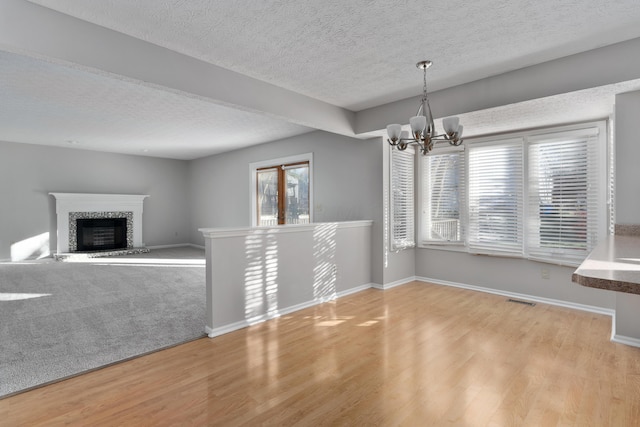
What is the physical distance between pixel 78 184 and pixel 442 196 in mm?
8230

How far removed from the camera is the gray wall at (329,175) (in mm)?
4984

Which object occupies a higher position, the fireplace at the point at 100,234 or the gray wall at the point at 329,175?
the gray wall at the point at 329,175

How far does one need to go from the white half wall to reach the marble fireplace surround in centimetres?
651

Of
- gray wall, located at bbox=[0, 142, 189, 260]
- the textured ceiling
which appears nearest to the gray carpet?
gray wall, located at bbox=[0, 142, 189, 260]

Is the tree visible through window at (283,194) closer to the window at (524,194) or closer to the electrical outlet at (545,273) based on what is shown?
the window at (524,194)

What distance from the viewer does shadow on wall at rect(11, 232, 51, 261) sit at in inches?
283

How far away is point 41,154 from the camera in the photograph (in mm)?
7430

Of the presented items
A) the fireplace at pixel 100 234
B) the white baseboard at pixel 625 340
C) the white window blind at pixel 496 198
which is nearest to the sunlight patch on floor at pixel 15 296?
the fireplace at pixel 100 234

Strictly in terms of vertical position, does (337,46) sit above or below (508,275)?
above

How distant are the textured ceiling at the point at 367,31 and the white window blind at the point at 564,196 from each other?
156cm

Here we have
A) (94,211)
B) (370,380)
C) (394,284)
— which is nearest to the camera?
(370,380)

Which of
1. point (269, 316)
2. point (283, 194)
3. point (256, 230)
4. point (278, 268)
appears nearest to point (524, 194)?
point (278, 268)

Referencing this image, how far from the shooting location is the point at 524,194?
4.40m

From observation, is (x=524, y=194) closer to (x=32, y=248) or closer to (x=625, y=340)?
(x=625, y=340)
